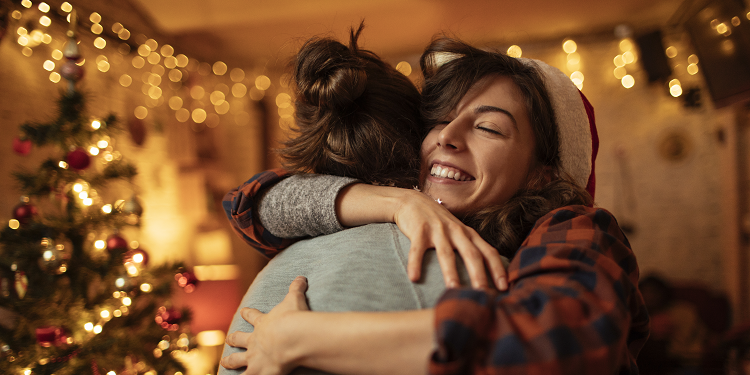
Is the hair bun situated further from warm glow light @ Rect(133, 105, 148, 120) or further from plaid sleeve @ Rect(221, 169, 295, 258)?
warm glow light @ Rect(133, 105, 148, 120)

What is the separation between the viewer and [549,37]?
443 cm

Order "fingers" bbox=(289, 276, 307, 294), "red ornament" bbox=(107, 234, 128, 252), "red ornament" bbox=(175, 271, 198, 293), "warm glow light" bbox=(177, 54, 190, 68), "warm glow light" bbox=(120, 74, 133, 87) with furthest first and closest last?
"warm glow light" bbox=(177, 54, 190, 68)
"warm glow light" bbox=(120, 74, 133, 87)
"red ornament" bbox=(175, 271, 198, 293)
"red ornament" bbox=(107, 234, 128, 252)
"fingers" bbox=(289, 276, 307, 294)

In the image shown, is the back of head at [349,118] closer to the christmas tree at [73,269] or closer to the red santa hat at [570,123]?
the red santa hat at [570,123]

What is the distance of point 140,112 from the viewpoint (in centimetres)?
355

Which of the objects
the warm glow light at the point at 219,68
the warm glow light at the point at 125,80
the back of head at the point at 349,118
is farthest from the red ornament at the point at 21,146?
the warm glow light at the point at 219,68

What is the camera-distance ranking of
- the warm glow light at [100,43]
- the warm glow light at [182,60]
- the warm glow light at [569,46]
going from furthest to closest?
the warm glow light at [569,46]
the warm glow light at [182,60]
the warm glow light at [100,43]

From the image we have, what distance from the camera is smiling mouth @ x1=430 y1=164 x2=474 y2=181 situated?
3.56 feet

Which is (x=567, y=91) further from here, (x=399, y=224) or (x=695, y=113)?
(x=695, y=113)

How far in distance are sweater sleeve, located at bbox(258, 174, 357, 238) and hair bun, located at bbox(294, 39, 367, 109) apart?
189mm

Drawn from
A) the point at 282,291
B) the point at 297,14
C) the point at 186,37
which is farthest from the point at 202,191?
the point at 282,291

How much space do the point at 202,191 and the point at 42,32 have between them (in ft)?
5.96

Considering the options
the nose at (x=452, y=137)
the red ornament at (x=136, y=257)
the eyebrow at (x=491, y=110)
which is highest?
the eyebrow at (x=491, y=110)

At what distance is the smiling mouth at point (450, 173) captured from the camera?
1.08 m

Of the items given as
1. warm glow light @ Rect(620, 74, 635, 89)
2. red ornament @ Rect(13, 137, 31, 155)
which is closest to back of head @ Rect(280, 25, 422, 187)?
red ornament @ Rect(13, 137, 31, 155)
